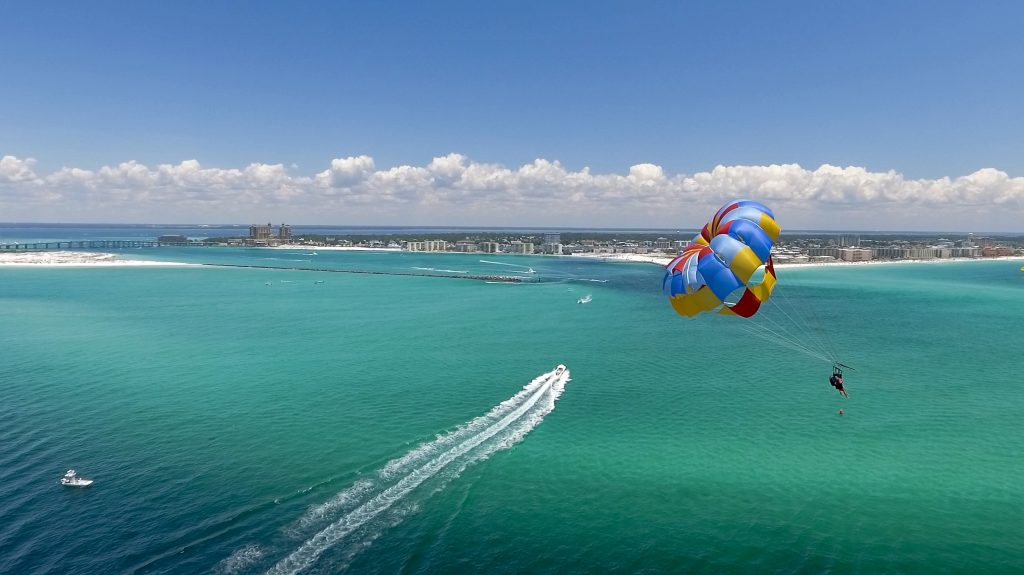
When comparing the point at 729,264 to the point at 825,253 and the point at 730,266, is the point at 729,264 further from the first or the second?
the point at 825,253

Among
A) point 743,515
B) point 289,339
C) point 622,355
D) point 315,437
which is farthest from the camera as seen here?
point 289,339

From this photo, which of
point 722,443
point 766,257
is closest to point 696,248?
point 766,257

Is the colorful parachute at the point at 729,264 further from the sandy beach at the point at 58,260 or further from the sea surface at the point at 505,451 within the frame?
the sandy beach at the point at 58,260

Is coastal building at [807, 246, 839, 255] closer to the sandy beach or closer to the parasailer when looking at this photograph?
the parasailer

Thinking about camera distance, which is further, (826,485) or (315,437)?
(315,437)

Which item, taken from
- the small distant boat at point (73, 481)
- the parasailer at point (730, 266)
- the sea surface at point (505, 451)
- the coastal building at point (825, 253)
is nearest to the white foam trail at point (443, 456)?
the sea surface at point (505, 451)

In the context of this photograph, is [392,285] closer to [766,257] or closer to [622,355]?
[622,355]

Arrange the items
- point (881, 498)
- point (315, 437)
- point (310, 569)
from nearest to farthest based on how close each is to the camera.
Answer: point (310, 569), point (881, 498), point (315, 437)
